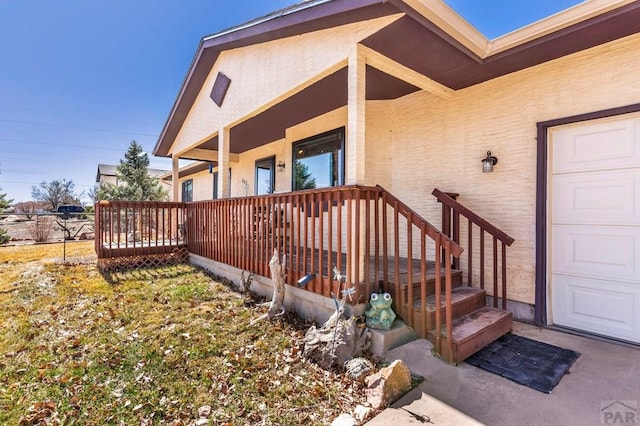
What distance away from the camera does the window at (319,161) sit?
5730mm

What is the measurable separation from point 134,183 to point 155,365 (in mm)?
18086

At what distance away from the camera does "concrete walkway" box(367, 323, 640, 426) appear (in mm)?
2027

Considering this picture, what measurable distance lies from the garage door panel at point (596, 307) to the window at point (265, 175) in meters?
6.33

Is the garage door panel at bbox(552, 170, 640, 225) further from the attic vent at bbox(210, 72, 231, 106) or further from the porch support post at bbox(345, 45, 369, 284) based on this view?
the attic vent at bbox(210, 72, 231, 106)

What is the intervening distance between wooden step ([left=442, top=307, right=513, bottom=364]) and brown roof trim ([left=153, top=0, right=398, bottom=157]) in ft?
10.3

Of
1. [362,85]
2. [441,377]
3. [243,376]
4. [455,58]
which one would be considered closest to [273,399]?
[243,376]

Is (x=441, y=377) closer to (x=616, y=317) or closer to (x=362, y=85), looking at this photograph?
(x=616, y=317)

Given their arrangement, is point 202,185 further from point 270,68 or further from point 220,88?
point 270,68

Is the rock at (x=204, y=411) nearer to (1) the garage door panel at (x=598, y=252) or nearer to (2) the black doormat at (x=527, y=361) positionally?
(2) the black doormat at (x=527, y=361)

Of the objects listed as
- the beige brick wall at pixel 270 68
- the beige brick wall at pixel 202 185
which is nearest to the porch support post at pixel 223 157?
the beige brick wall at pixel 270 68

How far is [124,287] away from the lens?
523cm

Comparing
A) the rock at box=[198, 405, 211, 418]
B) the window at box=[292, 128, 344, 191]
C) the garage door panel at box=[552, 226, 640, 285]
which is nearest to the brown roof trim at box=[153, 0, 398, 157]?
the window at box=[292, 128, 344, 191]

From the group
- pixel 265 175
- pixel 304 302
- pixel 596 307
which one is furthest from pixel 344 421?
pixel 265 175

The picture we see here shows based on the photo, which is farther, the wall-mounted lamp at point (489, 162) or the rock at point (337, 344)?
the wall-mounted lamp at point (489, 162)
